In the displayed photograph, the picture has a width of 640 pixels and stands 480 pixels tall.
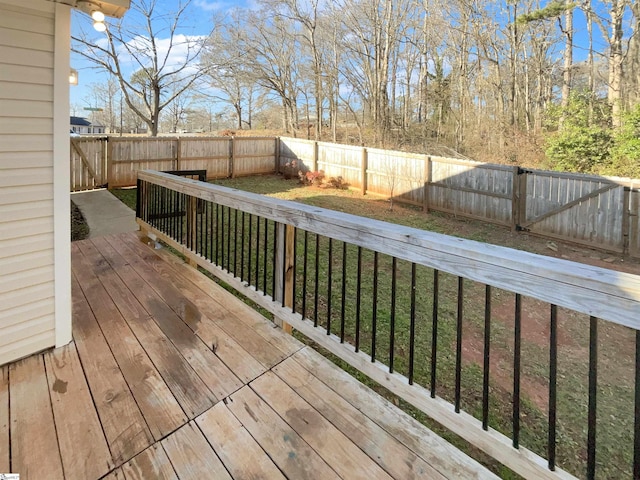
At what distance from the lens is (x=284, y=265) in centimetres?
220

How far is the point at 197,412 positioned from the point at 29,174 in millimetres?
1436

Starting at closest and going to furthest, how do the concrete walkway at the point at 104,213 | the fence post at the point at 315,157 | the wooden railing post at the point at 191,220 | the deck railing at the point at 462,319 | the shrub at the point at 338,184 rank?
the deck railing at the point at 462,319 < the wooden railing post at the point at 191,220 < the concrete walkway at the point at 104,213 < the shrub at the point at 338,184 < the fence post at the point at 315,157

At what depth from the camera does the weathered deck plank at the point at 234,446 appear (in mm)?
1299

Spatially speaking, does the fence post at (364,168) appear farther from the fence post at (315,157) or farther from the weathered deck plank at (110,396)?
the weathered deck plank at (110,396)

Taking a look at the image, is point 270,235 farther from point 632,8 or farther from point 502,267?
point 632,8

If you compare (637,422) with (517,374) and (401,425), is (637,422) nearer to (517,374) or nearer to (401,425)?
(517,374)

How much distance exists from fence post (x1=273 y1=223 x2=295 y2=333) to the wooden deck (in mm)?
224

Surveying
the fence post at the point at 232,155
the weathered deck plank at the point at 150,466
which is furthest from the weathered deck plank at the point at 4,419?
the fence post at the point at 232,155

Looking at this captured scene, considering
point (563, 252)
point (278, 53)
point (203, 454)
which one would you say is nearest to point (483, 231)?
point (563, 252)

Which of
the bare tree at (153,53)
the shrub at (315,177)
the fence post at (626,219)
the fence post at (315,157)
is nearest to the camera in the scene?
the fence post at (626,219)

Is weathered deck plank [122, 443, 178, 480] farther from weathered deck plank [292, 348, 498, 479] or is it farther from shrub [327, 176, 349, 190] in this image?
shrub [327, 176, 349, 190]

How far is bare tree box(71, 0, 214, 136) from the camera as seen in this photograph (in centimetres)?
1232

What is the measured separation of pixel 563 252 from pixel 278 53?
50.7ft

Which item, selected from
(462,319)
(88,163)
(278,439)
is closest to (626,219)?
(462,319)
